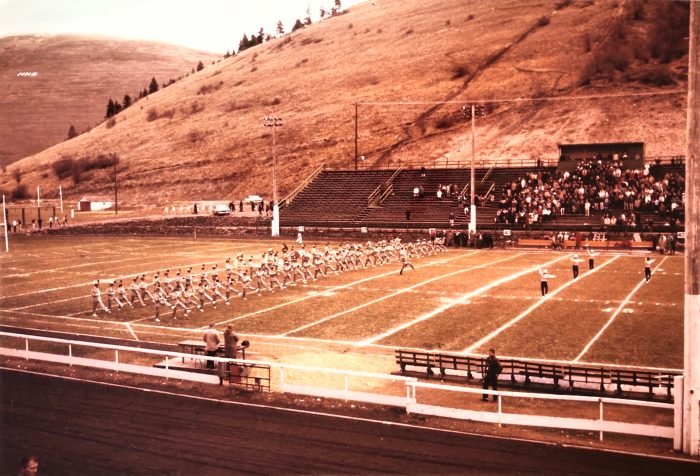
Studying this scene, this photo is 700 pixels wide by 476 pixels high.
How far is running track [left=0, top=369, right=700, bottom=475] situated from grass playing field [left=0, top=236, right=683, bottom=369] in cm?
713

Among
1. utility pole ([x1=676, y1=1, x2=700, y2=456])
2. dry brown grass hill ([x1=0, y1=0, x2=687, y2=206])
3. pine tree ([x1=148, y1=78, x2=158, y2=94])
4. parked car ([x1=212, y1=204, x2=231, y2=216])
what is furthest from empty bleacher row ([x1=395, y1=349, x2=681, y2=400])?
pine tree ([x1=148, y1=78, x2=158, y2=94])

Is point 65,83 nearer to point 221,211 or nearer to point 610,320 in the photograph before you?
point 221,211

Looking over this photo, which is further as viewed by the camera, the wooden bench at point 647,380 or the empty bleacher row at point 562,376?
the empty bleacher row at point 562,376

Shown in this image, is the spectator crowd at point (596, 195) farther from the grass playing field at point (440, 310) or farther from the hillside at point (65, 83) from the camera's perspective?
the hillside at point (65, 83)

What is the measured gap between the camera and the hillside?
378ft

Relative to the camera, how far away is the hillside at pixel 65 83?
11512 centimetres

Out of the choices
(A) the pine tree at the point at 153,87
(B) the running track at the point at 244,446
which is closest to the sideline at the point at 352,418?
(B) the running track at the point at 244,446

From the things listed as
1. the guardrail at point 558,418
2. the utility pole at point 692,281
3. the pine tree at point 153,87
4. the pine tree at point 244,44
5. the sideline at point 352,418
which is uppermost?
the pine tree at point 244,44

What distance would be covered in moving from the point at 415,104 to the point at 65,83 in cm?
7371

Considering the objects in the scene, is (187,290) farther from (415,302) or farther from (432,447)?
(432,447)

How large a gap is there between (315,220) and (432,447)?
49757 mm

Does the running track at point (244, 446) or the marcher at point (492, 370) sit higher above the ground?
the marcher at point (492, 370)

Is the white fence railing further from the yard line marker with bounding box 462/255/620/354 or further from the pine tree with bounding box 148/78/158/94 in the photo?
the pine tree with bounding box 148/78/158/94

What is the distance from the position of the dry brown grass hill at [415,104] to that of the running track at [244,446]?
225 feet
